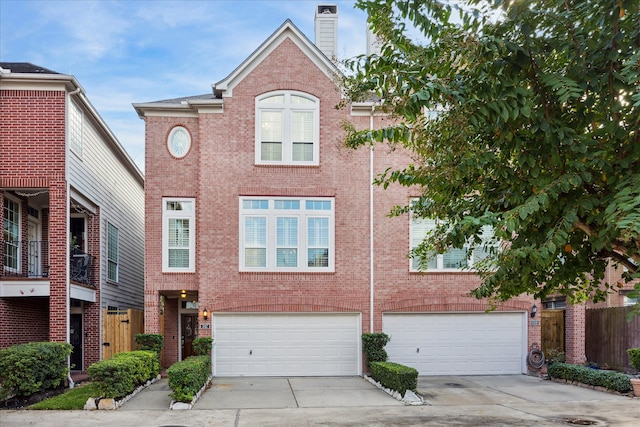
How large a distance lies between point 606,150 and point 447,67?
171cm

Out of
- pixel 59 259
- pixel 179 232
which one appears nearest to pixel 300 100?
pixel 179 232

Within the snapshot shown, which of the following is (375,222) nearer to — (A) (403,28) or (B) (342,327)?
(B) (342,327)

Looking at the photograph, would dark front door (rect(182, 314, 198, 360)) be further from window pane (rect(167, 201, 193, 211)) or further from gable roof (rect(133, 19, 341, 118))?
gable roof (rect(133, 19, 341, 118))

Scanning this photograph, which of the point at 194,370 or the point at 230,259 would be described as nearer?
the point at 194,370

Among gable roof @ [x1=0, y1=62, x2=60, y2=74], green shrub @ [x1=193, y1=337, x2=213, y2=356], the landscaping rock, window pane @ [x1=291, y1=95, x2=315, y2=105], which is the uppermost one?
gable roof @ [x1=0, y1=62, x2=60, y2=74]

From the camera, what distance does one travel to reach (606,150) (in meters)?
5.68

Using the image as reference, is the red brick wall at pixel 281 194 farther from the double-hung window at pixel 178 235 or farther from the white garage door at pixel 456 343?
the white garage door at pixel 456 343

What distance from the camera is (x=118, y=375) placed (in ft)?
42.0

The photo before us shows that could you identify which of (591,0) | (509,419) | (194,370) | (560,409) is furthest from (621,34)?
(194,370)

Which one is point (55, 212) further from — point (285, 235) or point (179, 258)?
point (285, 235)

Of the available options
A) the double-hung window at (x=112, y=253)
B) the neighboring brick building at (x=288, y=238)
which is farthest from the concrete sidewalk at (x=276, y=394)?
the double-hung window at (x=112, y=253)

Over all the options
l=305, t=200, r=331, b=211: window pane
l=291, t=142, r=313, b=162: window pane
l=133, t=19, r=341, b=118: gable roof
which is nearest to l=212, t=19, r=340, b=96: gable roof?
l=133, t=19, r=341, b=118: gable roof

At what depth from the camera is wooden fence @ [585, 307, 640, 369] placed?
17.6 meters

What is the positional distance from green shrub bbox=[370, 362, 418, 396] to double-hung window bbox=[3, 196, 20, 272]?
34.4 feet
